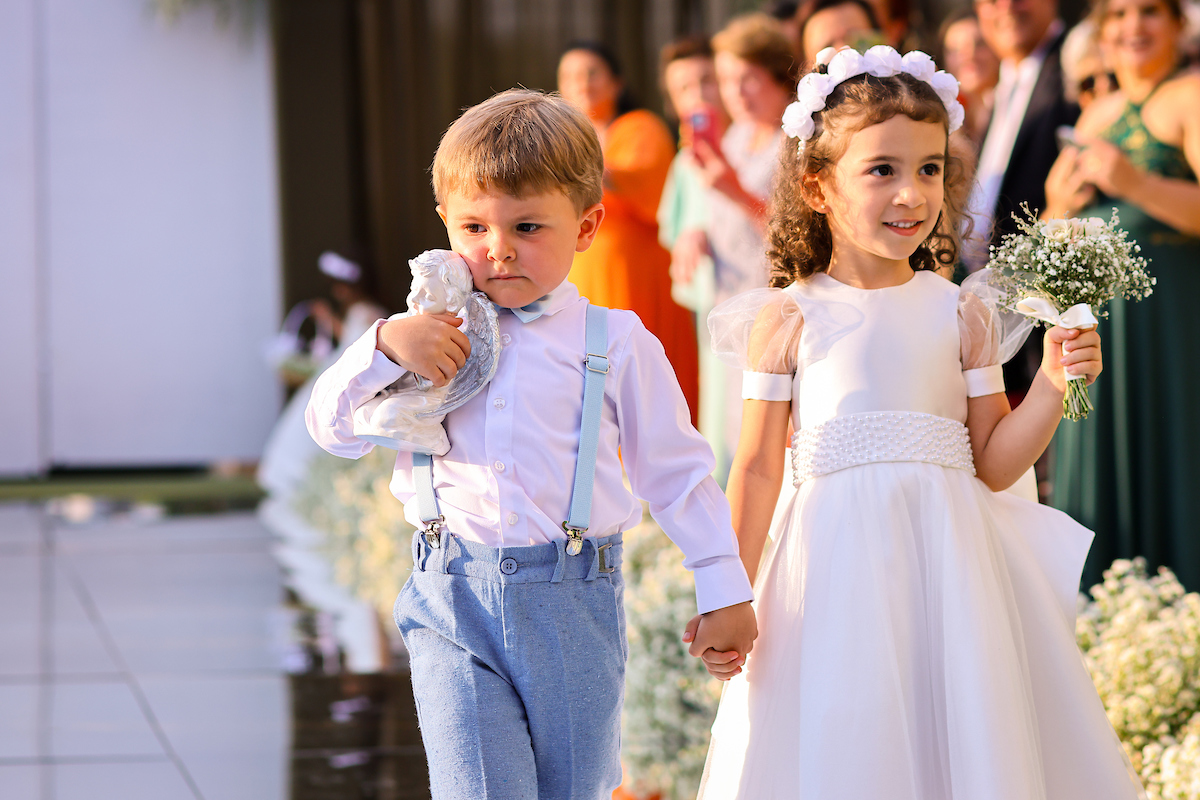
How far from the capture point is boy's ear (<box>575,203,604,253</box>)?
6.38ft

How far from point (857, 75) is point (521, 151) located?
23.5 inches

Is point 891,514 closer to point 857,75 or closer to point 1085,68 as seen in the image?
point 857,75

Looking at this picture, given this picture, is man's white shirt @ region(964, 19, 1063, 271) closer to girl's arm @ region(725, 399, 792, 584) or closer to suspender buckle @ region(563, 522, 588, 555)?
girl's arm @ region(725, 399, 792, 584)

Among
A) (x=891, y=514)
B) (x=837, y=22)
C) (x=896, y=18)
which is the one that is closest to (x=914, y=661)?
(x=891, y=514)

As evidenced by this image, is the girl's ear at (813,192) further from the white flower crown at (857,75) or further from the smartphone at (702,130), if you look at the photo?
the smartphone at (702,130)

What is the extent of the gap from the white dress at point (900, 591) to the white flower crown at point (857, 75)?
253mm

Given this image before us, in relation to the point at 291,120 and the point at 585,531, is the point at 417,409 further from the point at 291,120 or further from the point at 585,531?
the point at 291,120

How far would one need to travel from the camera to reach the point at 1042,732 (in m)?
1.96

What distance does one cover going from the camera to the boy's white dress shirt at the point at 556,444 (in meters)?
1.85

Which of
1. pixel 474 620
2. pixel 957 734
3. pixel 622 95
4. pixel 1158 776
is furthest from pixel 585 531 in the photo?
pixel 622 95

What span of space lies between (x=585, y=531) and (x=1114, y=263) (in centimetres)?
85

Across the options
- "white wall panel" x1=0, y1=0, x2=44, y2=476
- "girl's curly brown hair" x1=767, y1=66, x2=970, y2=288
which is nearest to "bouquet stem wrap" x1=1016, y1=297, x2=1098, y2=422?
"girl's curly brown hair" x1=767, y1=66, x2=970, y2=288

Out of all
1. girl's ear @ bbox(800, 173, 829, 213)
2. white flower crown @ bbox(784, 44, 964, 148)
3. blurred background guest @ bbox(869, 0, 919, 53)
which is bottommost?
girl's ear @ bbox(800, 173, 829, 213)

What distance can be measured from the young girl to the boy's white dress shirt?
0.15 m
